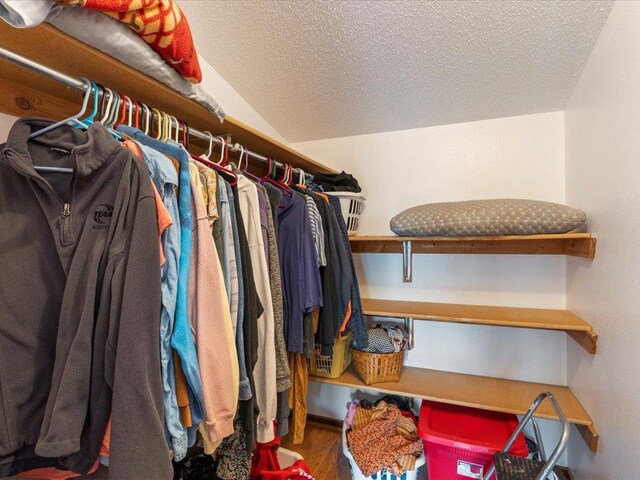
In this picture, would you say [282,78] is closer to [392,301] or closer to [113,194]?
[113,194]

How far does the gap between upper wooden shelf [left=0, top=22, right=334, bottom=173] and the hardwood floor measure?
1.78 meters

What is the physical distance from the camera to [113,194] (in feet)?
2.08

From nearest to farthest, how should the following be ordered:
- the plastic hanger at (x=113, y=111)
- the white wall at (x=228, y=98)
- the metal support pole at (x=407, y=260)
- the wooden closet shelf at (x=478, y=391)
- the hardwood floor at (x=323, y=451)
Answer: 1. the plastic hanger at (x=113, y=111)
2. the wooden closet shelf at (x=478, y=391)
3. the white wall at (x=228, y=98)
4. the hardwood floor at (x=323, y=451)
5. the metal support pole at (x=407, y=260)

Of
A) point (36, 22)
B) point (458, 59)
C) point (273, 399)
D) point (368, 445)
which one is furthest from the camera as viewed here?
point (368, 445)

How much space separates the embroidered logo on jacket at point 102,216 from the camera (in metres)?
0.63

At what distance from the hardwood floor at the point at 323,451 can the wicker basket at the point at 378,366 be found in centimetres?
49

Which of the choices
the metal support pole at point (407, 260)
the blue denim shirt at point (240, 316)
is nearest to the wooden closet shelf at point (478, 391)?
the metal support pole at point (407, 260)

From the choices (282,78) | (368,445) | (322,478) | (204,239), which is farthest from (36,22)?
(322,478)

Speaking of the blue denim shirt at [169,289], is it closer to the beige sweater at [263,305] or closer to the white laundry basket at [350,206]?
the beige sweater at [263,305]

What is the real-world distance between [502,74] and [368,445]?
184 cm

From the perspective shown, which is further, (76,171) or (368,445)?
(368,445)

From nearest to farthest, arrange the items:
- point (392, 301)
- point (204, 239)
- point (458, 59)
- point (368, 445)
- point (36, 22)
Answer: point (36, 22) < point (204, 239) < point (458, 59) < point (368, 445) < point (392, 301)

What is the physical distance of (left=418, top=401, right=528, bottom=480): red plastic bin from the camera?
1324mm

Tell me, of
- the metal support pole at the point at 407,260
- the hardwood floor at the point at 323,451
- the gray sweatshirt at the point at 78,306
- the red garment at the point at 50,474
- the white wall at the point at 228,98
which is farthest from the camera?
the metal support pole at the point at 407,260
